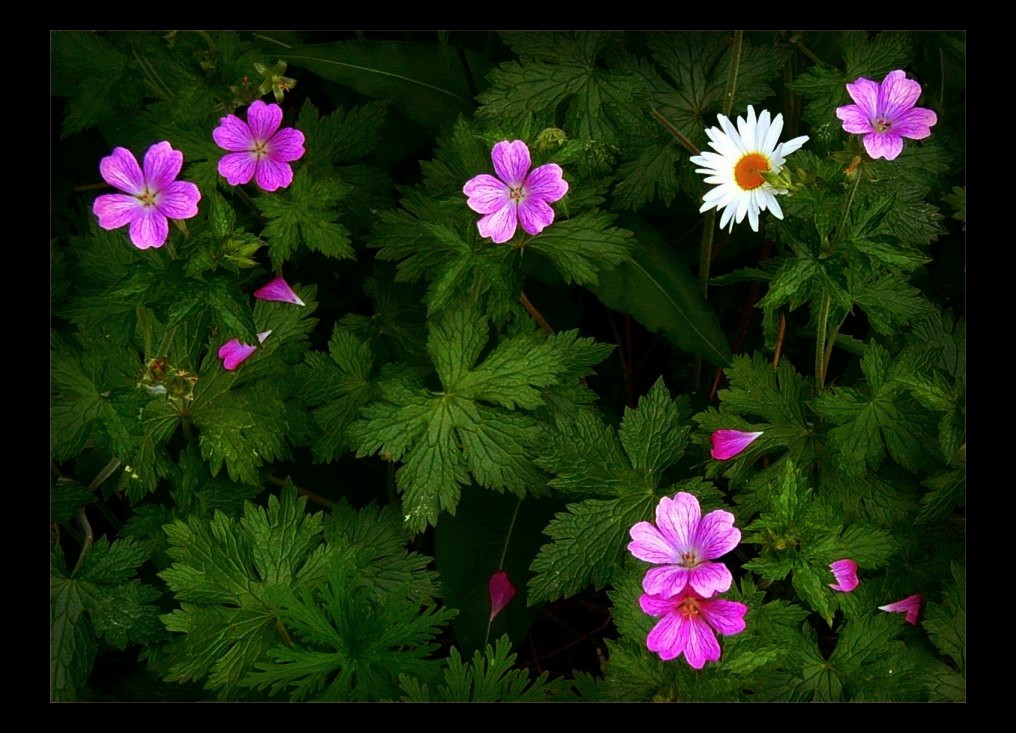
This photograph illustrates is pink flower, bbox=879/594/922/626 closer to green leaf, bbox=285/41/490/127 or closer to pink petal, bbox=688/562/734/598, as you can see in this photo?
pink petal, bbox=688/562/734/598

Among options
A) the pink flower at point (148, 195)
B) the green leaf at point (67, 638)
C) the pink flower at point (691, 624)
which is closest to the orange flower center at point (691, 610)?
the pink flower at point (691, 624)

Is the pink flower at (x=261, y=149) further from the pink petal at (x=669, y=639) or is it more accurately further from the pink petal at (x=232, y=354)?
the pink petal at (x=669, y=639)

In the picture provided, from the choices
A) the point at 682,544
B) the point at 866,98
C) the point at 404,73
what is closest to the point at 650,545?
the point at 682,544

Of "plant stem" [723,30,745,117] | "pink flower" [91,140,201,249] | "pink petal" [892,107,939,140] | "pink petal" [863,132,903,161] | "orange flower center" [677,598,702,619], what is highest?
"pink petal" [892,107,939,140]

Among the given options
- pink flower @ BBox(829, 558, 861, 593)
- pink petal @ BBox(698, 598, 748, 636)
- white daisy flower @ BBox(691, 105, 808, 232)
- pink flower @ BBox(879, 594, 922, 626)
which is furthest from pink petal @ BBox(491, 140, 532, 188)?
pink flower @ BBox(879, 594, 922, 626)

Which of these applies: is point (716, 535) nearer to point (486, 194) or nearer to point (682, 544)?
point (682, 544)

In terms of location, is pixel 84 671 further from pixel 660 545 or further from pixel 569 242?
pixel 569 242
